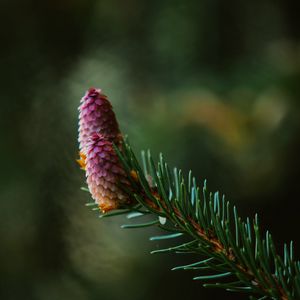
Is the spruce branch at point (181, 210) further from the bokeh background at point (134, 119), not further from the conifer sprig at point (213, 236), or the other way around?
the bokeh background at point (134, 119)

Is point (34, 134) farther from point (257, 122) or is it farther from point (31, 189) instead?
point (257, 122)

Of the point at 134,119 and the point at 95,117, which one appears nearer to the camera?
the point at 95,117

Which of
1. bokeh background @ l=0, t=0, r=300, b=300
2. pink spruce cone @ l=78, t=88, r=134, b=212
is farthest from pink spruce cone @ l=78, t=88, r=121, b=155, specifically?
bokeh background @ l=0, t=0, r=300, b=300

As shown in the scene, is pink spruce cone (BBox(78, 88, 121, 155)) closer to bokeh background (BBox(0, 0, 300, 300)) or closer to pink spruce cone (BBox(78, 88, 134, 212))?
pink spruce cone (BBox(78, 88, 134, 212))

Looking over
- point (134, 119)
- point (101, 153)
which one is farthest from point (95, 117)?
Answer: point (134, 119)

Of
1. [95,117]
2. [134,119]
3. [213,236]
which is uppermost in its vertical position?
[134,119]

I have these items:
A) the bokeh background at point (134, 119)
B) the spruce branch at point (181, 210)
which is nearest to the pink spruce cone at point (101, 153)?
the spruce branch at point (181, 210)

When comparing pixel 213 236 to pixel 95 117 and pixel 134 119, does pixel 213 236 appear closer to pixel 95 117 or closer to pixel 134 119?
pixel 95 117
